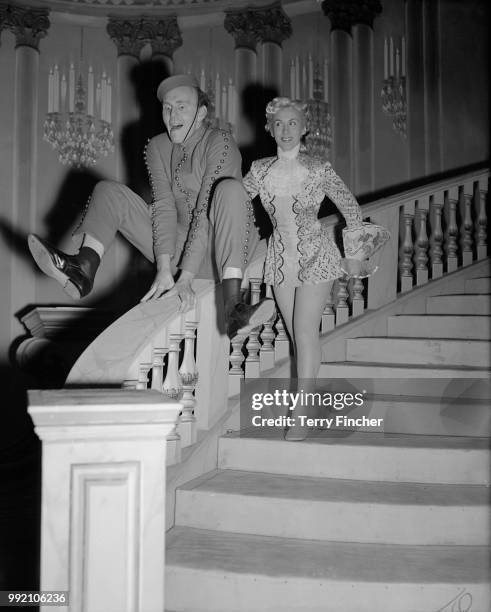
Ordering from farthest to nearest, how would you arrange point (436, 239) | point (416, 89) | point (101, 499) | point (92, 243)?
point (416, 89) → point (436, 239) → point (92, 243) → point (101, 499)

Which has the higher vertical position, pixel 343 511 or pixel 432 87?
pixel 432 87

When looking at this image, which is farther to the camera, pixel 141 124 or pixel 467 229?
pixel 141 124

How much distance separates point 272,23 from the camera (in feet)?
→ 18.4

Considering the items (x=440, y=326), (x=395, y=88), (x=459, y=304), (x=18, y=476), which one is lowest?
(x=18, y=476)

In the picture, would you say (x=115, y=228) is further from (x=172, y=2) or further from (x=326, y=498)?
(x=172, y=2)

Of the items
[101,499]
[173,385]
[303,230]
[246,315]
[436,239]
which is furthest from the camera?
[436,239]

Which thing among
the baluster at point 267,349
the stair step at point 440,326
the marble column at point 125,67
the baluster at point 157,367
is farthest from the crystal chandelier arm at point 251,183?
the marble column at point 125,67

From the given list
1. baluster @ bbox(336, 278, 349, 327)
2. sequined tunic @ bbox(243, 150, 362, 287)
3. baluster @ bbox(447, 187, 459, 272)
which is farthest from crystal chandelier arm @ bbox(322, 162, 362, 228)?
baluster @ bbox(447, 187, 459, 272)

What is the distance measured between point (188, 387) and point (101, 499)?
89cm

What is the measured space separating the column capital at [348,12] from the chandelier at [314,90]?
345mm

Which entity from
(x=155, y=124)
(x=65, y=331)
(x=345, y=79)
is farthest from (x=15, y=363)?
(x=345, y=79)

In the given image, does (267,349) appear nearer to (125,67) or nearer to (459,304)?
(459,304)

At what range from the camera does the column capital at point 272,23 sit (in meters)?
5.58

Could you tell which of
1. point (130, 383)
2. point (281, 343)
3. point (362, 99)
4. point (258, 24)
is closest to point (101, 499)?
point (130, 383)
